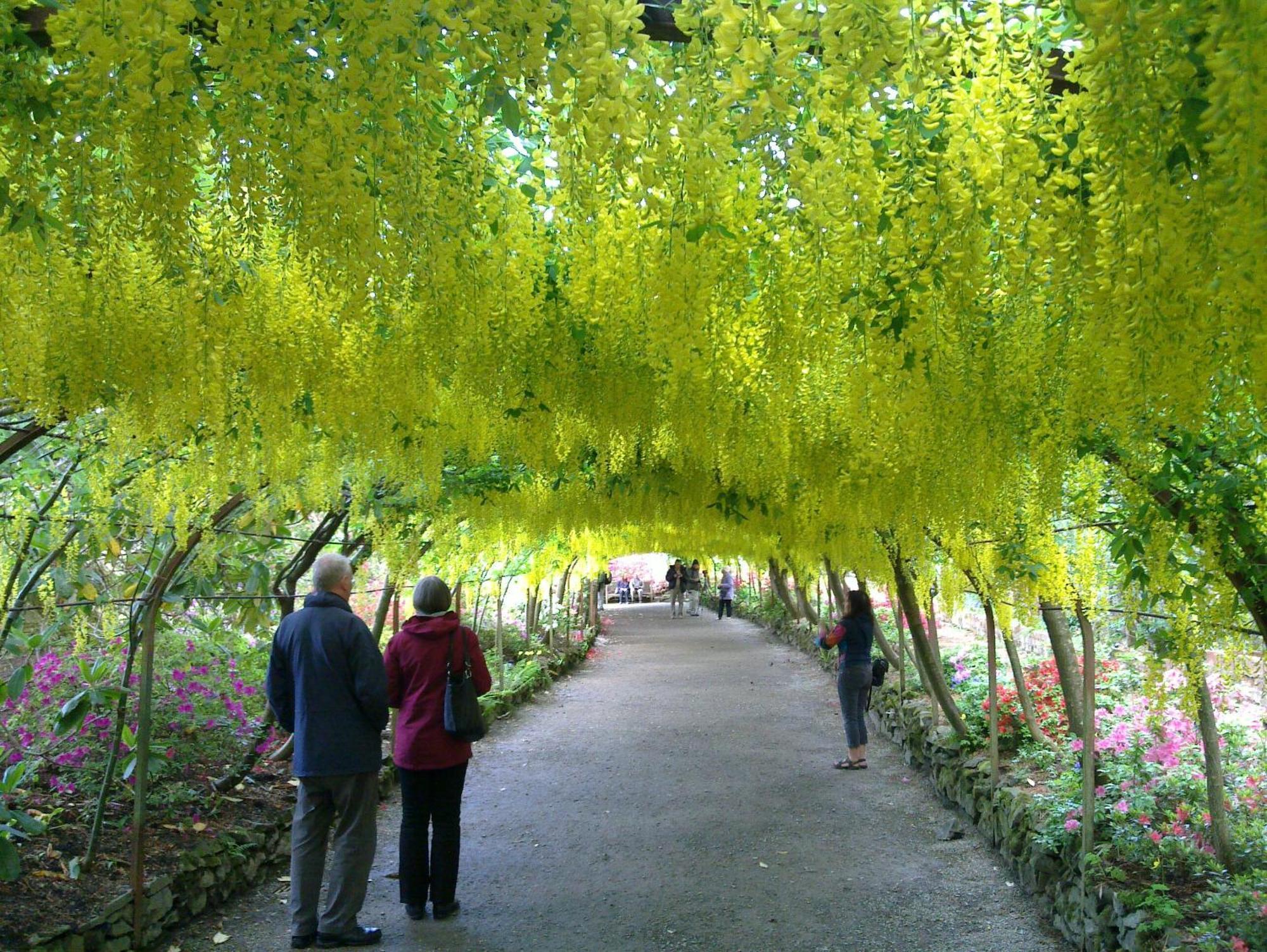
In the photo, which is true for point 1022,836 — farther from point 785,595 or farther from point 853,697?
point 785,595

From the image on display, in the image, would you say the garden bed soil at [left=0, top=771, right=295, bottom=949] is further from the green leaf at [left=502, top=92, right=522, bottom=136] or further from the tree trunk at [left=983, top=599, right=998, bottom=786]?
the tree trunk at [left=983, top=599, right=998, bottom=786]

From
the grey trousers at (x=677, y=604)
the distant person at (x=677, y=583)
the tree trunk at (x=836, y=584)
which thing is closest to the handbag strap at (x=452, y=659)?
the tree trunk at (x=836, y=584)

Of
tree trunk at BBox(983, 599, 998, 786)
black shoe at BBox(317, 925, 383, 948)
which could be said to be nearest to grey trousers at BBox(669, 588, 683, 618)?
tree trunk at BBox(983, 599, 998, 786)

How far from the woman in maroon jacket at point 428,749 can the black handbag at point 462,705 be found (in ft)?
0.09

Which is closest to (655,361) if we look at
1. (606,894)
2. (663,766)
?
(606,894)

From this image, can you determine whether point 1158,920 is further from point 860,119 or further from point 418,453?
point 418,453

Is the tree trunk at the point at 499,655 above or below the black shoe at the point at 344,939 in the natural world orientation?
above

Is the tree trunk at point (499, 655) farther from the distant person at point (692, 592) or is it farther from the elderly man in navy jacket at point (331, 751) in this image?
the distant person at point (692, 592)

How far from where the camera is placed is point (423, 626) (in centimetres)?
411

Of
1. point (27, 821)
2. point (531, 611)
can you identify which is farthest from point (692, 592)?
point (27, 821)

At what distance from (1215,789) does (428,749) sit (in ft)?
9.73

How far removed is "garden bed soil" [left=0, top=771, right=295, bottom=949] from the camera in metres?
3.33

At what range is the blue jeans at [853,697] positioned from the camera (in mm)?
7160

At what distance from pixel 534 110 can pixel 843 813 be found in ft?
15.9
